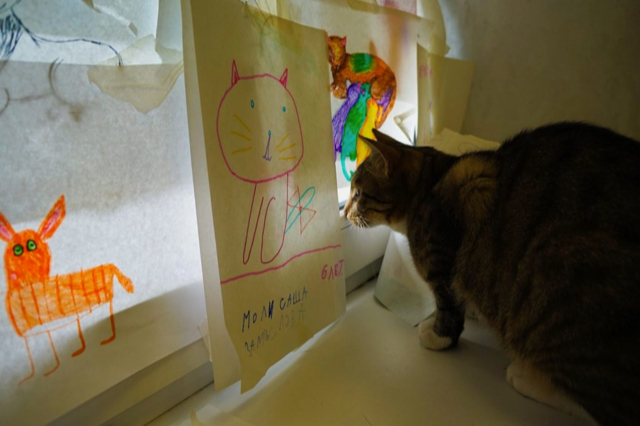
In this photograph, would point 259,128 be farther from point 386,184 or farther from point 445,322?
point 445,322

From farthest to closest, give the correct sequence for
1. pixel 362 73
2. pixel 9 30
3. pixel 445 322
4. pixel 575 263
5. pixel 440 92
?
pixel 440 92, pixel 362 73, pixel 445 322, pixel 575 263, pixel 9 30

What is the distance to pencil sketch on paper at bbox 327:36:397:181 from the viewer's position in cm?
72

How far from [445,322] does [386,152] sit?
32 centimetres

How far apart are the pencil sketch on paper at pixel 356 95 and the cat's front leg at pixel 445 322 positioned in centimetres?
31

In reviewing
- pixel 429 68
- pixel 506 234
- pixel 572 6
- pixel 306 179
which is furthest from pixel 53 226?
pixel 572 6

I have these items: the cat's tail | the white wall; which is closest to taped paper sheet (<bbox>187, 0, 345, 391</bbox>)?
the cat's tail

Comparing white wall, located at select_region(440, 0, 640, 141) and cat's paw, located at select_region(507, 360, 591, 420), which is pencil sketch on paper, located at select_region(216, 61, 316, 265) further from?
white wall, located at select_region(440, 0, 640, 141)

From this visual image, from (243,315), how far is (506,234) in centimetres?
38

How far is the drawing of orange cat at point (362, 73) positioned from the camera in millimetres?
707

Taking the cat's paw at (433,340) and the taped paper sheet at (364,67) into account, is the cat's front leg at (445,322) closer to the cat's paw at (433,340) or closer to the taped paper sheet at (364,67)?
the cat's paw at (433,340)

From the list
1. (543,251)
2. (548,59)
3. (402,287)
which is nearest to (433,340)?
(402,287)

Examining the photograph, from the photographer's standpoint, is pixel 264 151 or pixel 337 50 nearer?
pixel 264 151

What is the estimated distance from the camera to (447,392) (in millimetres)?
580

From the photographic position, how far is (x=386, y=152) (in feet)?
2.34
